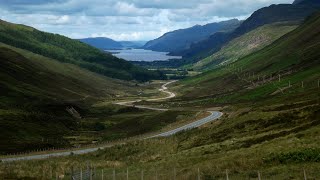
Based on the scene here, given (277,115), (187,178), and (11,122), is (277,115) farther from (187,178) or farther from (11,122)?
(11,122)

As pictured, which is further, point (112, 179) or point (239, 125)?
point (239, 125)

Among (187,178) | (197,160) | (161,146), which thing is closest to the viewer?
(187,178)

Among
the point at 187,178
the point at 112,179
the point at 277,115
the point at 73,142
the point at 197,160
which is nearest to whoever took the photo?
the point at 187,178

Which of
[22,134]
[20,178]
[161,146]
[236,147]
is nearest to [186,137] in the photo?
[161,146]

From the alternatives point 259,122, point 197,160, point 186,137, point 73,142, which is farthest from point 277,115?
point 73,142

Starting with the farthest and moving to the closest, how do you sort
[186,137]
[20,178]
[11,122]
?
[11,122], [186,137], [20,178]

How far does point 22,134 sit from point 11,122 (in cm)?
1474

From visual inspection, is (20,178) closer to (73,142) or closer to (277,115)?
(277,115)

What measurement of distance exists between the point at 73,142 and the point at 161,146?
75.9m

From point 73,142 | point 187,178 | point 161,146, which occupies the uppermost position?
point 187,178

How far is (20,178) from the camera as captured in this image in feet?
163

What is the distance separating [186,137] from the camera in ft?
326

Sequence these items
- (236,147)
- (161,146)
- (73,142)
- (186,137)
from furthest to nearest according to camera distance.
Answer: (73,142), (186,137), (161,146), (236,147)

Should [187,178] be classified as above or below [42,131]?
above
